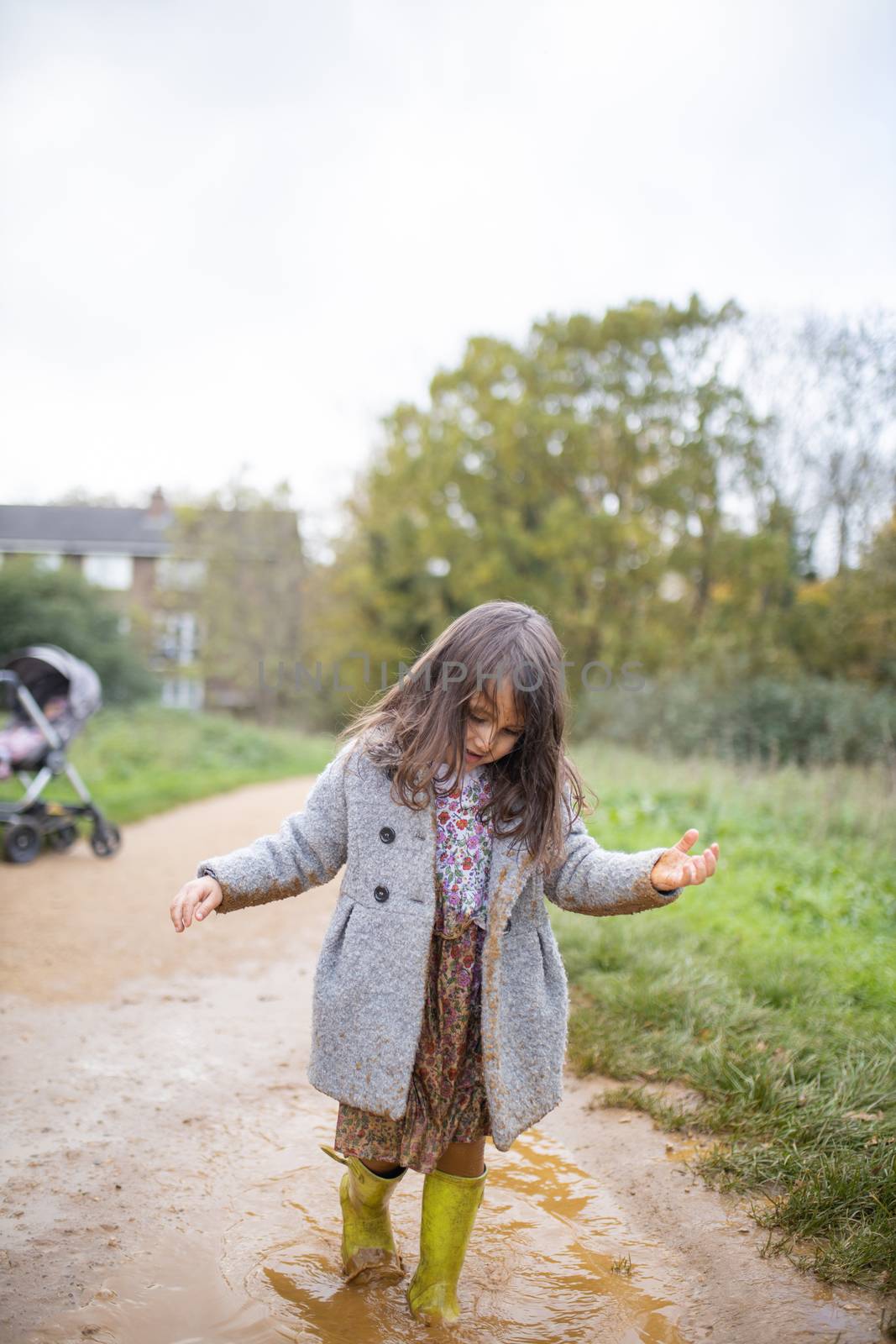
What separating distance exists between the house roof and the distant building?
3cm

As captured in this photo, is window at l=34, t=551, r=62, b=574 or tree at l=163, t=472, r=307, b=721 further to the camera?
tree at l=163, t=472, r=307, b=721

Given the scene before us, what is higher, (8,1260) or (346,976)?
(346,976)

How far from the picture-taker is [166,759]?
13.8 m

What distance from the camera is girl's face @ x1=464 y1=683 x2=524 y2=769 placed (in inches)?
93.8

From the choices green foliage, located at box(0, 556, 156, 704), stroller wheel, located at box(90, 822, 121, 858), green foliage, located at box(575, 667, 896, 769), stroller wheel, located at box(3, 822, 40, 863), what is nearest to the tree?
green foliage, located at box(0, 556, 156, 704)

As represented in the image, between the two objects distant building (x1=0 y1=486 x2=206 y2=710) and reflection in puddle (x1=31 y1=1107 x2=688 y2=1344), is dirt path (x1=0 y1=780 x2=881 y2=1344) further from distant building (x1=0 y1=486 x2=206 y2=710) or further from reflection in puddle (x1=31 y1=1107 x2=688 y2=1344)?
distant building (x1=0 y1=486 x2=206 y2=710)

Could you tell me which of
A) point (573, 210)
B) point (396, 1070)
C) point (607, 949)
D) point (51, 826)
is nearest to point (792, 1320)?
point (396, 1070)

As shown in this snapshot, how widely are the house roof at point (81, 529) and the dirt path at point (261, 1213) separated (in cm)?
3159

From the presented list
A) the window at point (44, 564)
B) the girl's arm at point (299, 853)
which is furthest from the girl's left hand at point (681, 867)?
the window at point (44, 564)

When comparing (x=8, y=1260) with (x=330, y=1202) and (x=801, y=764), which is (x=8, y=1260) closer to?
(x=330, y=1202)

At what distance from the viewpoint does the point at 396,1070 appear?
2.34 metres

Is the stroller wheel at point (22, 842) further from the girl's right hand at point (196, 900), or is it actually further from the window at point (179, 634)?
the window at point (179, 634)

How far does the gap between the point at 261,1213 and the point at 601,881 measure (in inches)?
56.0

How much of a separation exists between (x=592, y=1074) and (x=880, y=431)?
1583 centimetres
